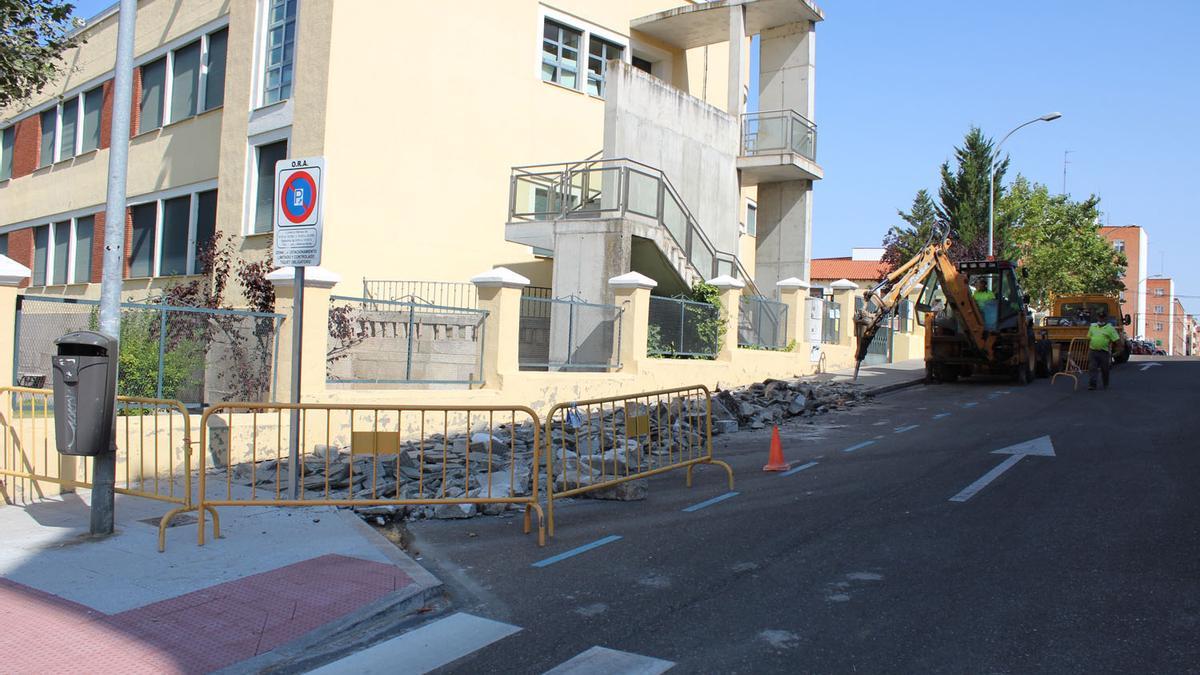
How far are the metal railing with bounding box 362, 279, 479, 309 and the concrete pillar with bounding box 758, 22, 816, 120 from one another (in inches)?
446

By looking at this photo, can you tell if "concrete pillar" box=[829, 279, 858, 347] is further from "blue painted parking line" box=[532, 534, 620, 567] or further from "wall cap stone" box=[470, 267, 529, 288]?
"blue painted parking line" box=[532, 534, 620, 567]

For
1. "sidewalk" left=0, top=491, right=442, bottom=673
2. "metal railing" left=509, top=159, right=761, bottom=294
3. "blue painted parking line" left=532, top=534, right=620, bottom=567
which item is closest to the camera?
"sidewalk" left=0, top=491, right=442, bottom=673

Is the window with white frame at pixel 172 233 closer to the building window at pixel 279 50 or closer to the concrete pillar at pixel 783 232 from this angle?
the building window at pixel 279 50

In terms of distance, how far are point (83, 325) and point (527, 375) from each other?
20.2 feet

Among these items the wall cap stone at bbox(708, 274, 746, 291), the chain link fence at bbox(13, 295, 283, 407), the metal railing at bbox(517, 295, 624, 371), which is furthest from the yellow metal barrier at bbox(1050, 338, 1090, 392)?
the chain link fence at bbox(13, 295, 283, 407)

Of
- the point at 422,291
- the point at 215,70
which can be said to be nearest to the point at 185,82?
the point at 215,70

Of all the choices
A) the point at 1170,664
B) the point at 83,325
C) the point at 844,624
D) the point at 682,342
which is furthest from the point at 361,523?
the point at 682,342

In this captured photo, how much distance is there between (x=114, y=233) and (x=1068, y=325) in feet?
91.9

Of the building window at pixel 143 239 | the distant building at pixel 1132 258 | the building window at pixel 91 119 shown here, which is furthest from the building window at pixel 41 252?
the distant building at pixel 1132 258

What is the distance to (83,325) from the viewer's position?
11.7 meters

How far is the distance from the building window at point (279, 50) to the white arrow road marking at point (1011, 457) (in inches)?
585

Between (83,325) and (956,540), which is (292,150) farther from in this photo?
(956,540)

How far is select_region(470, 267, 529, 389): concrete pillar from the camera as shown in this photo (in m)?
13.2

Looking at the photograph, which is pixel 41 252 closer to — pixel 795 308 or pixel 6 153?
pixel 6 153
